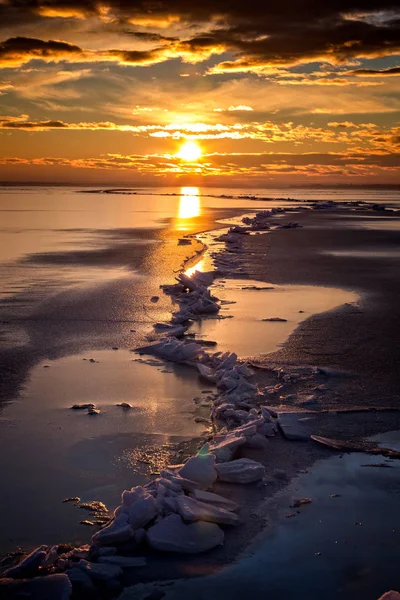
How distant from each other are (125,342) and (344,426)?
12.4 feet

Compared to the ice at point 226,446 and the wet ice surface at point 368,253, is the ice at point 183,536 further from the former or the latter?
the wet ice surface at point 368,253

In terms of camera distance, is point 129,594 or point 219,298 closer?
point 129,594

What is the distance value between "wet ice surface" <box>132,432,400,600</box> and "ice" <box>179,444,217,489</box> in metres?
0.50

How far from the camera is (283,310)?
1109cm

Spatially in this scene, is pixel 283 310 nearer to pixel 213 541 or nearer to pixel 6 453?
pixel 6 453

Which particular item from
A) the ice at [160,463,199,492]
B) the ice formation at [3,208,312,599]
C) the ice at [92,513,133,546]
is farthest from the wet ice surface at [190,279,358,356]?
the ice at [92,513,133,546]

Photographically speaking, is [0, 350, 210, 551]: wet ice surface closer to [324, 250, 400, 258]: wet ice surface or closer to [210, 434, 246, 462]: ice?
[210, 434, 246, 462]: ice

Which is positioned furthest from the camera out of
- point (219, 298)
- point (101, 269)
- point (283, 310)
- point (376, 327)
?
point (101, 269)

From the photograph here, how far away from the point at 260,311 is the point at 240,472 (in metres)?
6.39

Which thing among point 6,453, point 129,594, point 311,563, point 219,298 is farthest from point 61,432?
point 219,298

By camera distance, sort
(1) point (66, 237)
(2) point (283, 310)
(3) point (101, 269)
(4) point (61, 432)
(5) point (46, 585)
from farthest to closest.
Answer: (1) point (66, 237)
(3) point (101, 269)
(2) point (283, 310)
(4) point (61, 432)
(5) point (46, 585)

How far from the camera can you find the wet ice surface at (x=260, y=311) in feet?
29.3

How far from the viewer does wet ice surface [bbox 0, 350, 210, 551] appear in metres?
4.23

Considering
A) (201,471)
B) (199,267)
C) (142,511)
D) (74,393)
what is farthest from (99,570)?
(199,267)
